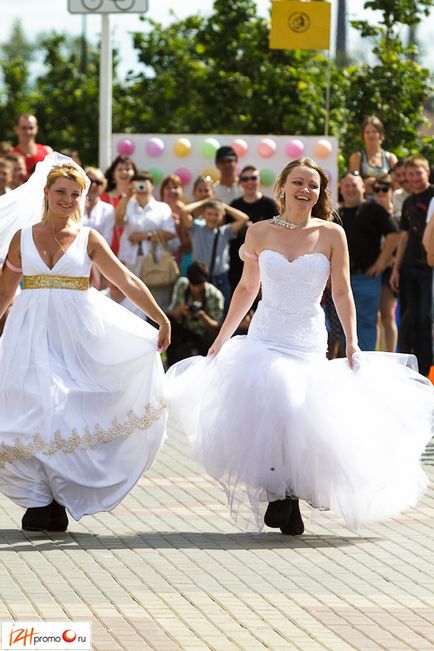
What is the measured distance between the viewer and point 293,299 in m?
9.05

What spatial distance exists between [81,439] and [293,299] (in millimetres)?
1372

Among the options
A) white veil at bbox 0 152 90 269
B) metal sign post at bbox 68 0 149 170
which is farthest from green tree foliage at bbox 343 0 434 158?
white veil at bbox 0 152 90 269

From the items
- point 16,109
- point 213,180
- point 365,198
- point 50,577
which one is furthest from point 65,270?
point 16,109

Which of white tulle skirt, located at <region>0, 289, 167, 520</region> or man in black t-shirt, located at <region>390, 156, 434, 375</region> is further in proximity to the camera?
man in black t-shirt, located at <region>390, 156, 434, 375</region>

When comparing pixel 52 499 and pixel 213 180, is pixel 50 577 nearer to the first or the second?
pixel 52 499

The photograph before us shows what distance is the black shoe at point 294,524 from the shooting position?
8.93m

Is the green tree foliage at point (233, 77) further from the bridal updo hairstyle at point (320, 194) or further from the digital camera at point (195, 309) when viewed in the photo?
the bridal updo hairstyle at point (320, 194)

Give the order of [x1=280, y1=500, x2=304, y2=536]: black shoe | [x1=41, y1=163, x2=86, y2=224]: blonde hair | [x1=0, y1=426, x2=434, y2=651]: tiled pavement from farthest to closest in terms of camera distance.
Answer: [x1=41, y1=163, x2=86, y2=224]: blonde hair → [x1=280, y1=500, x2=304, y2=536]: black shoe → [x1=0, y1=426, x2=434, y2=651]: tiled pavement

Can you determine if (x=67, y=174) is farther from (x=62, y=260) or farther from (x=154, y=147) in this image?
(x=154, y=147)

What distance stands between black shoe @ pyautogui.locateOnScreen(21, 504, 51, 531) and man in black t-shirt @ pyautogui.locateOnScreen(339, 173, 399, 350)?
7.54 metres

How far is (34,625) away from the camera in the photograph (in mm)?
6500

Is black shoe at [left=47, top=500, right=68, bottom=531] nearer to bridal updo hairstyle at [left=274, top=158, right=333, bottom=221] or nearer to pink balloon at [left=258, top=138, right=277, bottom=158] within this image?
bridal updo hairstyle at [left=274, top=158, right=333, bottom=221]

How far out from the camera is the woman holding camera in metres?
16.8

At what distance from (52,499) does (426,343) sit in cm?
722
